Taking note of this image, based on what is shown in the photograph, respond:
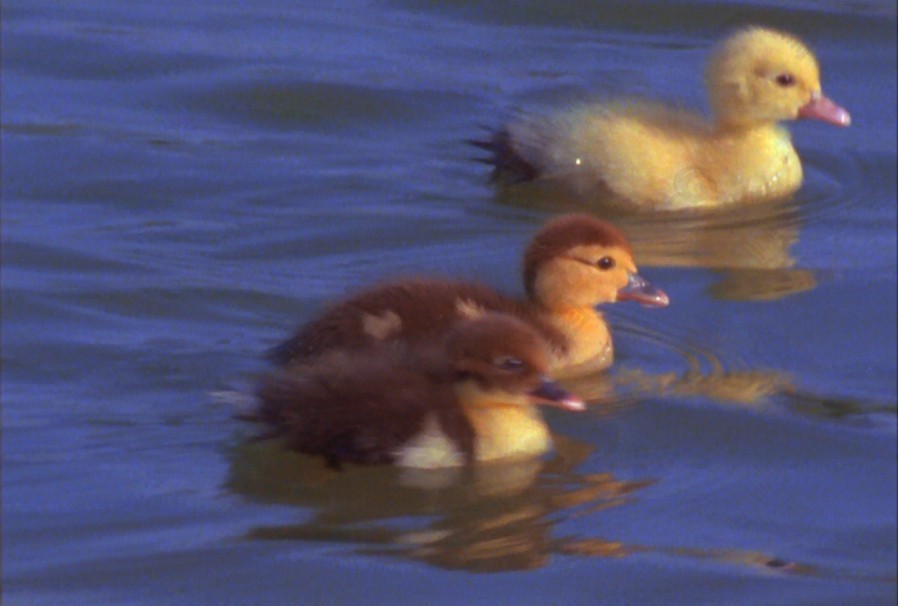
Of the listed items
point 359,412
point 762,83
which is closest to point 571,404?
point 359,412

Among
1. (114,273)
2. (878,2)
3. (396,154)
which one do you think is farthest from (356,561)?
(878,2)

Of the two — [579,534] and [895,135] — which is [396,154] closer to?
[895,135]

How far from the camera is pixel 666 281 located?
21.7ft

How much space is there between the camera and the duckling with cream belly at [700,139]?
23.9 ft

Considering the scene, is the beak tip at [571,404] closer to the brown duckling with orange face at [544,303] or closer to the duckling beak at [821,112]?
the brown duckling with orange face at [544,303]

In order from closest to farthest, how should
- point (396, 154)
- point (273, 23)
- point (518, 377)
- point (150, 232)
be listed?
point (518, 377)
point (150, 232)
point (396, 154)
point (273, 23)

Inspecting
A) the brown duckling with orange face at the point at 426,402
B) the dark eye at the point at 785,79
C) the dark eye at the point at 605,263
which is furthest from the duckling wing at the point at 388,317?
the dark eye at the point at 785,79

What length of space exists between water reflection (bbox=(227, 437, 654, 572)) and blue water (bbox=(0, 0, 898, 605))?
0.01 meters

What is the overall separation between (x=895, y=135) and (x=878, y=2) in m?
1.98

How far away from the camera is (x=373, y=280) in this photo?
629cm

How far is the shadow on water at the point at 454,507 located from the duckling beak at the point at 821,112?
2.61 metres

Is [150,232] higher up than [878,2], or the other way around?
[878,2]

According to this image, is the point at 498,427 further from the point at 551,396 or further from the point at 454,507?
the point at 454,507

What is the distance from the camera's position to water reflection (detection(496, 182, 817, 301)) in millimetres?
6633
